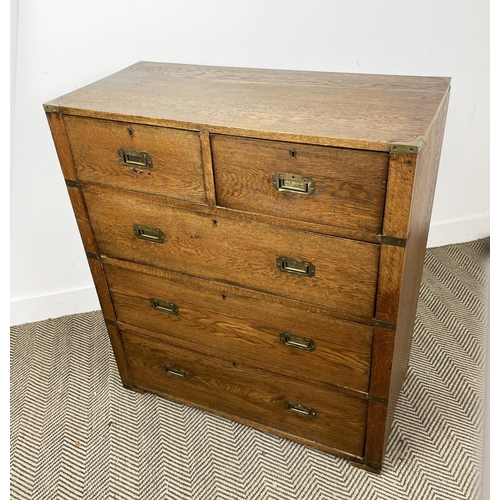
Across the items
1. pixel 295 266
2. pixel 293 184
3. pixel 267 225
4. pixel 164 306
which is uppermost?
pixel 293 184

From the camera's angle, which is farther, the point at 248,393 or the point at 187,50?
the point at 187,50

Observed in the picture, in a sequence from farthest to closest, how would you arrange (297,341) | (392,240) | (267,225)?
(297,341)
(267,225)
(392,240)

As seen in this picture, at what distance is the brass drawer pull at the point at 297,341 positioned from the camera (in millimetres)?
1444

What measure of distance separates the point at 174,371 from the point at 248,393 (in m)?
0.26

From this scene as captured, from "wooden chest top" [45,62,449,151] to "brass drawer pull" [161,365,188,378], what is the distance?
823 mm

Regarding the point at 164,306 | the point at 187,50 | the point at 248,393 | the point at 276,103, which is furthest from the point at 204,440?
the point at 187,50

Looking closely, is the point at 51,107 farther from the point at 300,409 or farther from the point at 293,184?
the point at 300,409

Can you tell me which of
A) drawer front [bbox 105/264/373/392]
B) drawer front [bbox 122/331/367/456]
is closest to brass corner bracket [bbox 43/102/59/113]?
drawer front [bbox 105/264/373/392]

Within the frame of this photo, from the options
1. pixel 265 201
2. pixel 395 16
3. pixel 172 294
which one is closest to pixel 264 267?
pixel 265 201

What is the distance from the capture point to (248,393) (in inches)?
65.3

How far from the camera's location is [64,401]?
1.90m

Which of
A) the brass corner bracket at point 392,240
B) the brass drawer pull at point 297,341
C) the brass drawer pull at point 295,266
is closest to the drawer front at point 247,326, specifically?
the brass drawer pull at point 297,341

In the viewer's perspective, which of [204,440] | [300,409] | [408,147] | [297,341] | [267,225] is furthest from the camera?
[204,440]

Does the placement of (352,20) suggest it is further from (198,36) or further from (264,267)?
(264,267)
